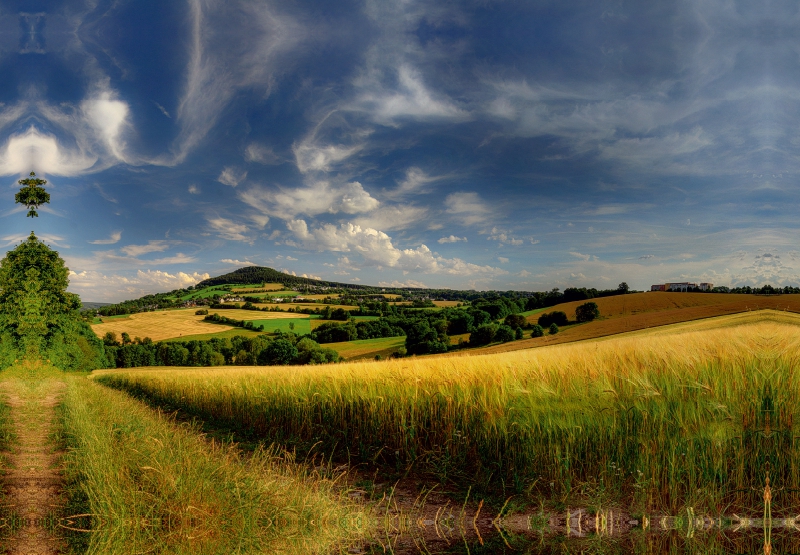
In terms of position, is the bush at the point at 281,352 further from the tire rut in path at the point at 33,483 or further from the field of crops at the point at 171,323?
the tire rut in path at the point at 33,483

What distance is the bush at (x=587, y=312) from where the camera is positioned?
162 feet

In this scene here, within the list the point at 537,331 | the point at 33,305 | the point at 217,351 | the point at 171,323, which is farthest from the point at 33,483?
the point at 171,323

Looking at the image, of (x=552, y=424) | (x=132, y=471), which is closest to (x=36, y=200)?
(x=132, y=471)

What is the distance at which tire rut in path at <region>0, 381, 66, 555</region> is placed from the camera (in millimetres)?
3333

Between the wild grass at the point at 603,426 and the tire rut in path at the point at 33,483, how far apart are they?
323cm

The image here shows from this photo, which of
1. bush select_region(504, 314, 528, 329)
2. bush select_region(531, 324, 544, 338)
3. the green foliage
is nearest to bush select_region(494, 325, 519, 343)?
bush select_region(504, 314, 528, 329)

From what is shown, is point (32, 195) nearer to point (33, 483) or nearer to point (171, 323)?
point (33, 483)

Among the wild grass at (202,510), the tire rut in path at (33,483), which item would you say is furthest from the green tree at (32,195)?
the wild grass at (202,510)

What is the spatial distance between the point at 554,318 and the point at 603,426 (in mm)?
58869

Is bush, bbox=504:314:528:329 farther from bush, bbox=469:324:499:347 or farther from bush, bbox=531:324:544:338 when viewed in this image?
bush, bbox=469:324:499:347

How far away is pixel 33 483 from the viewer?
4.87 metres

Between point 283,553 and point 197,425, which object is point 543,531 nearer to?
point 283,553

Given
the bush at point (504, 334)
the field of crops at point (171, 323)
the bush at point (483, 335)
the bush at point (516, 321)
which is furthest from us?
the field of crops at point (171, 323)

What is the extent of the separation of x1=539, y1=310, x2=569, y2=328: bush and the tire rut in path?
57682mm
